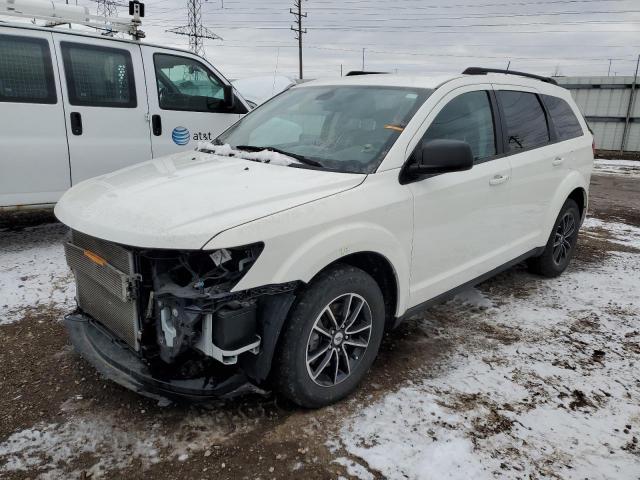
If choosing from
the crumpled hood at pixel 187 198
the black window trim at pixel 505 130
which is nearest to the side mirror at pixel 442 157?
the crumpled hood at pixel 187 198

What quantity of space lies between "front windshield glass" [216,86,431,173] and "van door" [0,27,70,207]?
2366 millimetres

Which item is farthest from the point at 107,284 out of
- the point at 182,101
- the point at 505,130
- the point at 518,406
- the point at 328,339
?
the point at 182,101

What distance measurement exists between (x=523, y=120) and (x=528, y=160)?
356mm

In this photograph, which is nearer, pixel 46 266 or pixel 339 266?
pixel 339 266

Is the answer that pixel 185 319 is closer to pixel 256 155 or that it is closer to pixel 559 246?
pixel 256 155

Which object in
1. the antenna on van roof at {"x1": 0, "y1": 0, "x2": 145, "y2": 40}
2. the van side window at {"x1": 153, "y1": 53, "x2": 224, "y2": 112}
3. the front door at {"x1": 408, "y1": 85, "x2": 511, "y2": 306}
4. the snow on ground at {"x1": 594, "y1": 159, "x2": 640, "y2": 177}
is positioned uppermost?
the antenna on van roof at {"x1": 0, "y1": 0, "x2": 145, "y2": 40}

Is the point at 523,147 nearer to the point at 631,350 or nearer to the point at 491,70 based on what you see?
the point at 491,70

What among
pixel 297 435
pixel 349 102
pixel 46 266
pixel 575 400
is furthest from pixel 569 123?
pixel 46 266

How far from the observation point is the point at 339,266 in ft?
8.67

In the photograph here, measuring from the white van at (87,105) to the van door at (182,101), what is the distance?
0.01 metres

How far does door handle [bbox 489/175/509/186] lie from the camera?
11.6ft

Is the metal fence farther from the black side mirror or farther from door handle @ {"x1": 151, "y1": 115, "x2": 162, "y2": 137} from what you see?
door handle @ {"x1": 151, "y1": 115, "x2": 162, "y2": 137}

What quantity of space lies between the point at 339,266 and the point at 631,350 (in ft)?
7.66

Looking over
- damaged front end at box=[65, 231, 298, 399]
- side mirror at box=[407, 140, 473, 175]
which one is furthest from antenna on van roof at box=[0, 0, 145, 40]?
side mirror at box=[407, 140, 473, 175]
